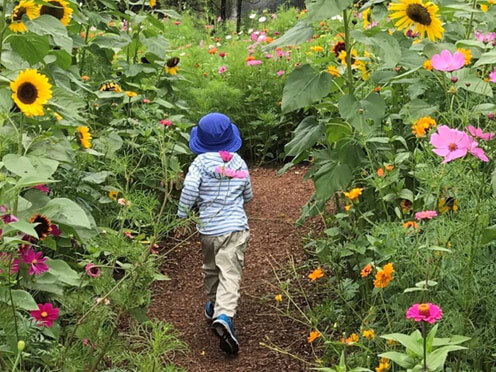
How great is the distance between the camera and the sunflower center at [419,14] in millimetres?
2555

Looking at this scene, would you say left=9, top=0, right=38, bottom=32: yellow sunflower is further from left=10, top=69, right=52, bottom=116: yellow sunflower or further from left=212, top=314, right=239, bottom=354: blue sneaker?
left=212, top=314, right=239, bottom=354: blue sneaker

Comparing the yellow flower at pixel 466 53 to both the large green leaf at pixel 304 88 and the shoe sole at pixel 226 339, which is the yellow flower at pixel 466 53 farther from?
the shoe sole at pixel 226 339

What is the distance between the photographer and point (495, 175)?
2.01m

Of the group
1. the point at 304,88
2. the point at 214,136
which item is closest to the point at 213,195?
the point at 214,136

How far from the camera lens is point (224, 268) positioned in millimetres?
3729

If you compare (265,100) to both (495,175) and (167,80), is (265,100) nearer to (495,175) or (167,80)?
(167,80)

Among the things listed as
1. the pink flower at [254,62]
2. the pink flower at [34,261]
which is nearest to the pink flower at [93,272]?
the pink flower at [34,261]

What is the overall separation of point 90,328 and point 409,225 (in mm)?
1090

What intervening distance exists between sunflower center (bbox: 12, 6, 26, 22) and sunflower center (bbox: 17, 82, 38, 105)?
1.47 ft

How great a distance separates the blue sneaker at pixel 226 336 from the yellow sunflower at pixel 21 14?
1.62 metres

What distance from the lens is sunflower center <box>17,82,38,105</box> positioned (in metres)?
2.27

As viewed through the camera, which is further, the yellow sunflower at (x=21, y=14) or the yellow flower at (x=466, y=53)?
the yellow flower at (x=466, y=53)

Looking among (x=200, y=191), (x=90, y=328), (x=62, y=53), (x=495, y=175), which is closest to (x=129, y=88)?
(x=200, y=191)

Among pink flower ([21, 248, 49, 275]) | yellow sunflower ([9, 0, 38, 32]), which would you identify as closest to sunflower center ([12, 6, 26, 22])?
yellow sunflower ([9, 0, 38, 32])
